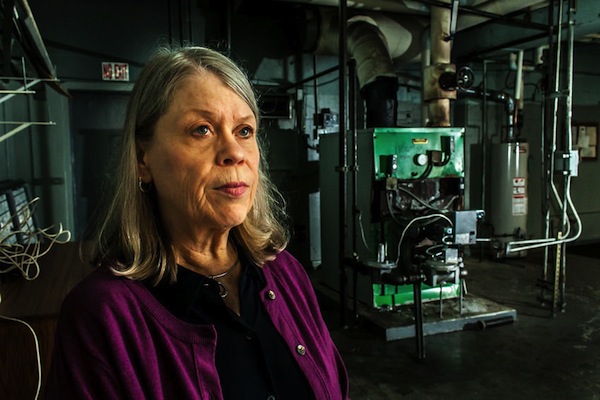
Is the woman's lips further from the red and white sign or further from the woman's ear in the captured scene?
the red and white sign

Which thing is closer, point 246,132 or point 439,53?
point 246,132

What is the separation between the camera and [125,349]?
2.64ft

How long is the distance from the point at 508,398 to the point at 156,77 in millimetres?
2430

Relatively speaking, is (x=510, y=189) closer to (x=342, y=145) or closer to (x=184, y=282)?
(x=342, y=145)

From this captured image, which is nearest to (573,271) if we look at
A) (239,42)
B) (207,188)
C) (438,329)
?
(438,329)

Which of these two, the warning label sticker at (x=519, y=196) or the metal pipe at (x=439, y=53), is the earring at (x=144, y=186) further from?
the warning label sticker at (x=519, y=196)

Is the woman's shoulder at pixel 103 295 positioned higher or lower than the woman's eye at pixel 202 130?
lower

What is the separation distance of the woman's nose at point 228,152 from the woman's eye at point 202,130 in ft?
0.10

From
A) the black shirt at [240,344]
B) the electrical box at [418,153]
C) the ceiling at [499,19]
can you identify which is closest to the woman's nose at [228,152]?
the black shirt at [240,344]

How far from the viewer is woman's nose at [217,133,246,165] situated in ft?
3.02

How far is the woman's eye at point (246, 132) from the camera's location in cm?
99

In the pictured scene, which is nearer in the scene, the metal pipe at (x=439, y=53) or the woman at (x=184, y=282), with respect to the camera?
the woman at (x=184, y=282)

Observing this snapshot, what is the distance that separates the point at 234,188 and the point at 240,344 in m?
0.31

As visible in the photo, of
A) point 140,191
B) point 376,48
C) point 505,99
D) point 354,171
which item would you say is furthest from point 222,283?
point 505,99
